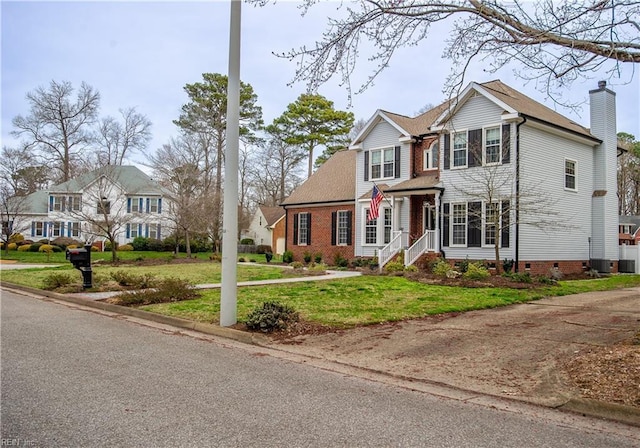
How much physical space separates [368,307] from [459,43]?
6.03 meters

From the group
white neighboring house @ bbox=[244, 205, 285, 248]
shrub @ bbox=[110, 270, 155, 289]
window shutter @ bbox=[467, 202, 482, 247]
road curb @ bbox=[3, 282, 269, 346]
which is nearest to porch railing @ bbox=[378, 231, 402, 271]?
window shutter @ bbox=[467, 202, 482, 247]

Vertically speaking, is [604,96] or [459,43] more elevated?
[604,96]

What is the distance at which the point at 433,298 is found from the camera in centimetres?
1304

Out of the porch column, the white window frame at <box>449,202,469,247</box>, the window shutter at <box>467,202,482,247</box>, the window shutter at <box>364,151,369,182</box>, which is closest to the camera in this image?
the window shutter at <box>467,202,482,247</box>

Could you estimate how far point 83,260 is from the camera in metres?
15.3

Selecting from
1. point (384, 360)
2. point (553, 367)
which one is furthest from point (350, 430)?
point (553, 367)

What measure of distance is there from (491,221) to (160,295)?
1304cm

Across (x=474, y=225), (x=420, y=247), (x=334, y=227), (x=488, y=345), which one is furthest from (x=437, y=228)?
(x=488, y=345)

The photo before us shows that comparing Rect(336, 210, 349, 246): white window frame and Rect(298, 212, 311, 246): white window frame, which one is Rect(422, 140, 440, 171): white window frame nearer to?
Rect(336, 210, 349, 246): white window frame

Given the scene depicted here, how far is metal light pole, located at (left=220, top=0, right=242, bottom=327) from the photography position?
9.34 metres

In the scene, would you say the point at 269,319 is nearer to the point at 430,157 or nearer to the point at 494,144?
the point at 494,144

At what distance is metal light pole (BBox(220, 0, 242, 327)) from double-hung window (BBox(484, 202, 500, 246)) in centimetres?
1226

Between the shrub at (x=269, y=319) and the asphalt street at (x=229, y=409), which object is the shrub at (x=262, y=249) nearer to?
the shrub at (x=269, y=319)

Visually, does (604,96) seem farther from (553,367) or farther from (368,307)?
(553,367)
